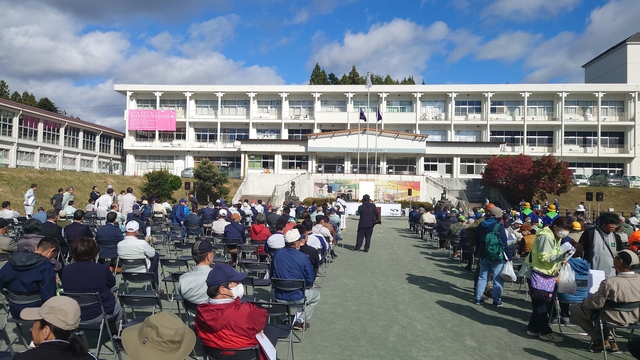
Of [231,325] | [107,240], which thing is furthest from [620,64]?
[231,325]

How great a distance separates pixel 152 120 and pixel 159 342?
165 ft

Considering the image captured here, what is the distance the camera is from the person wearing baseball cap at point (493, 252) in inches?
285

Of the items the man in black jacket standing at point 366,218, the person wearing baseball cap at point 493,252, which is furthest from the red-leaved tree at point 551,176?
the person wearing baseball cap at point 493,252

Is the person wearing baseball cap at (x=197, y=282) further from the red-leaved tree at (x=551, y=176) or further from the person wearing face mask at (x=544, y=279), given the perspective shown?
the red-leaved tree at (x=551, y=176)

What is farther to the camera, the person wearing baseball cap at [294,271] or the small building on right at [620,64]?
the small building on right at [620,64]

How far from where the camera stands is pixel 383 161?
1805 inches

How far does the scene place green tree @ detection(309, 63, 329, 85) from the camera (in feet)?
209

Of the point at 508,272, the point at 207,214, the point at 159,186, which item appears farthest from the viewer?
the point at 159,186

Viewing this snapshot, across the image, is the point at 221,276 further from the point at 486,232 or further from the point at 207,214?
the point at 207,214

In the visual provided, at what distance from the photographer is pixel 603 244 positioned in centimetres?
665

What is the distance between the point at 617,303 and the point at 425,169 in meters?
42.3

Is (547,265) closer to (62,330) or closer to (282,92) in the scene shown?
(62,330)

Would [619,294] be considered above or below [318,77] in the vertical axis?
below

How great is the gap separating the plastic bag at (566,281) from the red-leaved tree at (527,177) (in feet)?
109
